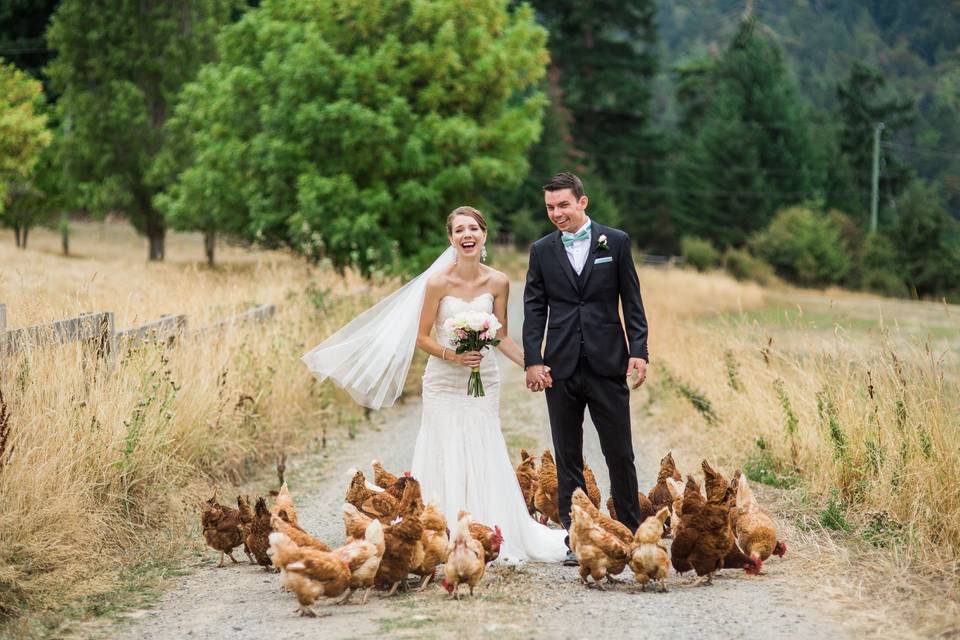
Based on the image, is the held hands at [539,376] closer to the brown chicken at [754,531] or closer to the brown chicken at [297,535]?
the brown chicken at [754,531]

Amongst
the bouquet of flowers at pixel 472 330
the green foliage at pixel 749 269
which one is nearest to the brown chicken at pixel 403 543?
the bouquet of flowers at pixel 472 330

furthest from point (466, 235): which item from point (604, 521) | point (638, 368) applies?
point (604, 521)

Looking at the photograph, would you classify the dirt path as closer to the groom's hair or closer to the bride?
the bride

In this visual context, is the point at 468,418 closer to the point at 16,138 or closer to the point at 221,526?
the point at 221,526

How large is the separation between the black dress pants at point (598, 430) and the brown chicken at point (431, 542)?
3.18 feet

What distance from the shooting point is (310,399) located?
12477 millimetres

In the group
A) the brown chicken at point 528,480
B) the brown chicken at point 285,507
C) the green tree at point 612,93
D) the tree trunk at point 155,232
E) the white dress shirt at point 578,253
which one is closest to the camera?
the brown chicken at point 285,507

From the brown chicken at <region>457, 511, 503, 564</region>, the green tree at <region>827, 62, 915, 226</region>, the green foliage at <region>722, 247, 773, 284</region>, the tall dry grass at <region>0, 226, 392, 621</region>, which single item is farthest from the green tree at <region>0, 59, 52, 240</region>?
the green tree at <region>827, 62, 915, 226</region>

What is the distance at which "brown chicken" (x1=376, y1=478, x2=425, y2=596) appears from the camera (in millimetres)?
5762

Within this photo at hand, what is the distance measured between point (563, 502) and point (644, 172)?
65.2m

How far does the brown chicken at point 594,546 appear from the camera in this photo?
5.86 meters

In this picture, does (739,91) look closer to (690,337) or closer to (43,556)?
(690,337)

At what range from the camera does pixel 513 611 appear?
18.2ft

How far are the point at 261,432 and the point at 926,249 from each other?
1643 inches
